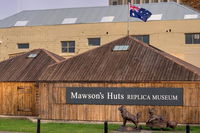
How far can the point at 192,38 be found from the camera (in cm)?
5991

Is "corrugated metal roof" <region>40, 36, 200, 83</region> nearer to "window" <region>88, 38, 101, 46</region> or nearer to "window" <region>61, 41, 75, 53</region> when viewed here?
"window" <region>88, 38, 101, 46</region>

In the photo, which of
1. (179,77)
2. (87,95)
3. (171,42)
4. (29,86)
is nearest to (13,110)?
(29,86)

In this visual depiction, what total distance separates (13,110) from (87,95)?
9.53 m

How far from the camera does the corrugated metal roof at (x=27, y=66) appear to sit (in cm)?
Answer: 4151

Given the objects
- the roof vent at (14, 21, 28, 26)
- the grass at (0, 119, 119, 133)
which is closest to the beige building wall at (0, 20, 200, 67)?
the roof vent at (14, 21, 28, 26)

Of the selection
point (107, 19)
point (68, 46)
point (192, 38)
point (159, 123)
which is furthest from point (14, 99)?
point (107, 19)

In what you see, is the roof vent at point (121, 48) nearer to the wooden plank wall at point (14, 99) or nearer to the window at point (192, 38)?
the wooden plank wall at point (14, 99)

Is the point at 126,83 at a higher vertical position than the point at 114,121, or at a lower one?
higher

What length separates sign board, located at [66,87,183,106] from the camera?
3329 cm

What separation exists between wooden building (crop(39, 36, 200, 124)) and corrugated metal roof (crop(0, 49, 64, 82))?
4.23 m

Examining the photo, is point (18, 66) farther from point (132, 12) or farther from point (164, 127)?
point (164, 127)

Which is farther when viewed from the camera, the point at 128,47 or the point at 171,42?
the point at 171,42

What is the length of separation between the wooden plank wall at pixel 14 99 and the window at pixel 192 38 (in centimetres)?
2730

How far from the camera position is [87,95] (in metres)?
35.4
